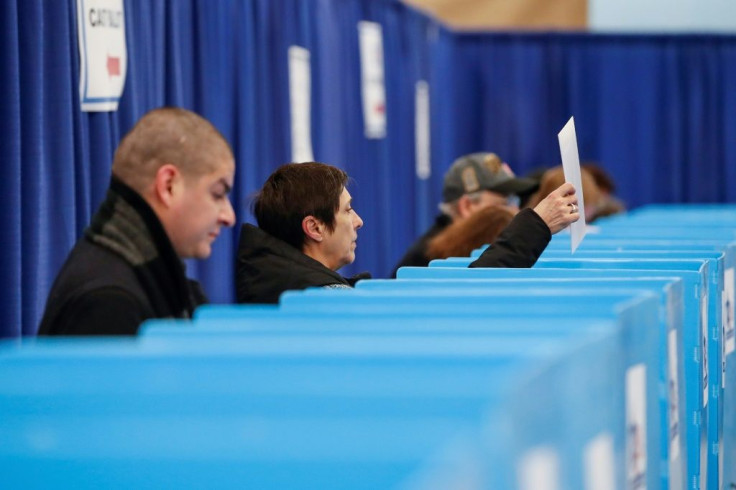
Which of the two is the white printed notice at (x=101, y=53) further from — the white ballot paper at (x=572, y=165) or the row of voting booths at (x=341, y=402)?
the row of voting booths at (x=341, y=402)

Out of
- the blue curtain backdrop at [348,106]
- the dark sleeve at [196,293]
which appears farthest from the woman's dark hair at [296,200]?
the blue curtain backdrop at [348,106]

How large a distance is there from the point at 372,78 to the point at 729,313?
5621 millimetres

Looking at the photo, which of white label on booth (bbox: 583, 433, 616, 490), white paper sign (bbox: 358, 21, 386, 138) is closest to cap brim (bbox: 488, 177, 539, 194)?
white label on booth (bbox: 583, 433, 616, 490)

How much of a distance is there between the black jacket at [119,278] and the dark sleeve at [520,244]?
786mm

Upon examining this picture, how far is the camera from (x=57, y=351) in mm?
1328

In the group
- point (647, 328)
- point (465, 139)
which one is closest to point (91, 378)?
point (647, 328)

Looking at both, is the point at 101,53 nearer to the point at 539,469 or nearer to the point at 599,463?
the point at 599,463

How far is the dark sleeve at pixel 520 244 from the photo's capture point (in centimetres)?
273

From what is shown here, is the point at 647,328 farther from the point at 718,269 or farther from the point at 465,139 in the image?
the point at 465,139

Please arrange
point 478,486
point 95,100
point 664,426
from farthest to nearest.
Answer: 1. point 95,100
2. point 664,426
3. point 478,486

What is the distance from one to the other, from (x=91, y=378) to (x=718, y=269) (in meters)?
1.59

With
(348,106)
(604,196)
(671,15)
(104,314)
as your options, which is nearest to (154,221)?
(104,314)

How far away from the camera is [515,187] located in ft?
15.3

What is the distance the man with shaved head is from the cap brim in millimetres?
2534
